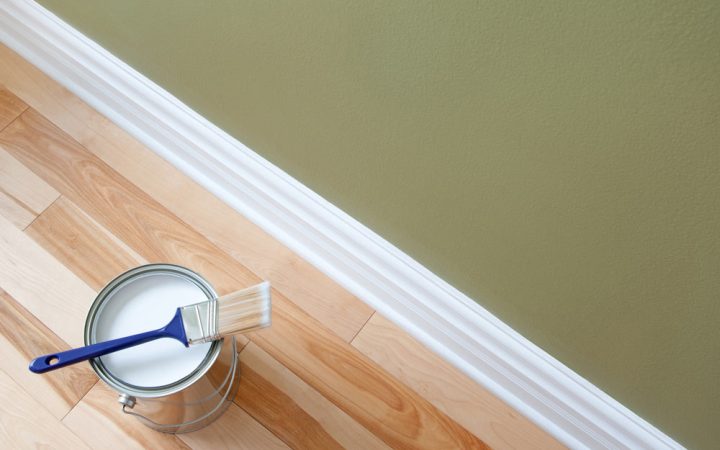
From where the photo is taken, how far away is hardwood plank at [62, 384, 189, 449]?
1.14m

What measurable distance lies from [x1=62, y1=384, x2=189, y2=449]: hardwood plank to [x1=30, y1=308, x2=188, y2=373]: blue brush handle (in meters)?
0.16

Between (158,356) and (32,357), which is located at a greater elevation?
(158,356)

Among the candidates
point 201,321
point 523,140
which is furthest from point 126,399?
point 523,140

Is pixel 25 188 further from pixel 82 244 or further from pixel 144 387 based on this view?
A: pixel 144 387

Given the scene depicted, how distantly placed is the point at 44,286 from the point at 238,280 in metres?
0.32

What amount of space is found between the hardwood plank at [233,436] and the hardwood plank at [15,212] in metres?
0.47

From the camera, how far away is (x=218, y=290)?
1.25 meters

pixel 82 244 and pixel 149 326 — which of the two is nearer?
pixel 149 326

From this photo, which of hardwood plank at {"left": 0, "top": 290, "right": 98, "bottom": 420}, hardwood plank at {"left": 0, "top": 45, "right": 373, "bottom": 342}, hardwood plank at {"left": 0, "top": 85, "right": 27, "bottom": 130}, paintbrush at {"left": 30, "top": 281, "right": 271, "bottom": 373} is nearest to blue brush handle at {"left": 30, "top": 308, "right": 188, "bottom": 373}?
paintbrush at {"left": 30, "top": 281, "right": 271, "bottom": 373}

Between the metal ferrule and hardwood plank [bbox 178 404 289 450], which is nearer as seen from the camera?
the metal ferrule

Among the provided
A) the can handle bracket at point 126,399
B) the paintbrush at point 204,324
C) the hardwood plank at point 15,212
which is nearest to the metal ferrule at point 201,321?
the paintbrush at point 204,324

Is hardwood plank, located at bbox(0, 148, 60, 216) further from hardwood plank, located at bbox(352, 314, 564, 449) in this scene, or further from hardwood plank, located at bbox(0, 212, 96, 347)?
hardwood plank, located at bbox(352, 314, 564, 449)

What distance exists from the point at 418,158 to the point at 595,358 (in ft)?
1.22

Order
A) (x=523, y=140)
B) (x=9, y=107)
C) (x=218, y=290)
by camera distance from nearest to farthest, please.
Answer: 1. (x=523, y=140)
2. (x=218, y=290)
3. (x=9, y=107)
